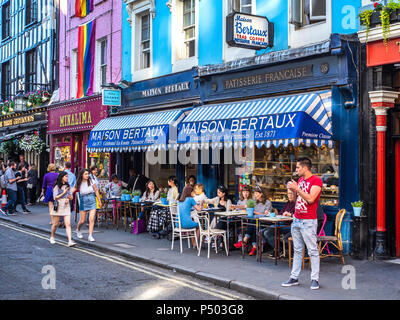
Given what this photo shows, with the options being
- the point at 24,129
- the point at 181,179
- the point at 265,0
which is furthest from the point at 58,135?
the point at 265,0

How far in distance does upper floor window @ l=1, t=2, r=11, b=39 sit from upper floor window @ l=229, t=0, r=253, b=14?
65.4ft

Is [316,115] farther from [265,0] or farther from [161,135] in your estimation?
[161,135]

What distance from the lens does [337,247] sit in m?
9.46

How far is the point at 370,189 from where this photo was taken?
987 centimetres

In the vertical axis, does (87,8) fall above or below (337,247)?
above

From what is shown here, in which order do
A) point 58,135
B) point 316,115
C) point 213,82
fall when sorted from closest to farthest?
point 316,115 < point 213,82 < point 58,135

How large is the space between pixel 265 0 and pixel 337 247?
6.40 metres

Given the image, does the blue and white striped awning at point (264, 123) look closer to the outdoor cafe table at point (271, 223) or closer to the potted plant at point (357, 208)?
the potted plant at point (357, 208)

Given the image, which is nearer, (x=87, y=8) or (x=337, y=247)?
(x=337, y=247)

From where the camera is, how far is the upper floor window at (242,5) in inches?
516

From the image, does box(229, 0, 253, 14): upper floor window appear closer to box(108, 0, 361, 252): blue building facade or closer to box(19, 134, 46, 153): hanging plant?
box(108, 0, 361, 252): blue building facade

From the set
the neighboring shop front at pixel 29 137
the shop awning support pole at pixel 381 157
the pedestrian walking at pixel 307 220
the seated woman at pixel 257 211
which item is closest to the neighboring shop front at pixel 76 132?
the neighboring shop front at pixel 29 137

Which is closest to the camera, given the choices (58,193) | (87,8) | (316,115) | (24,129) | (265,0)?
(316,115)
